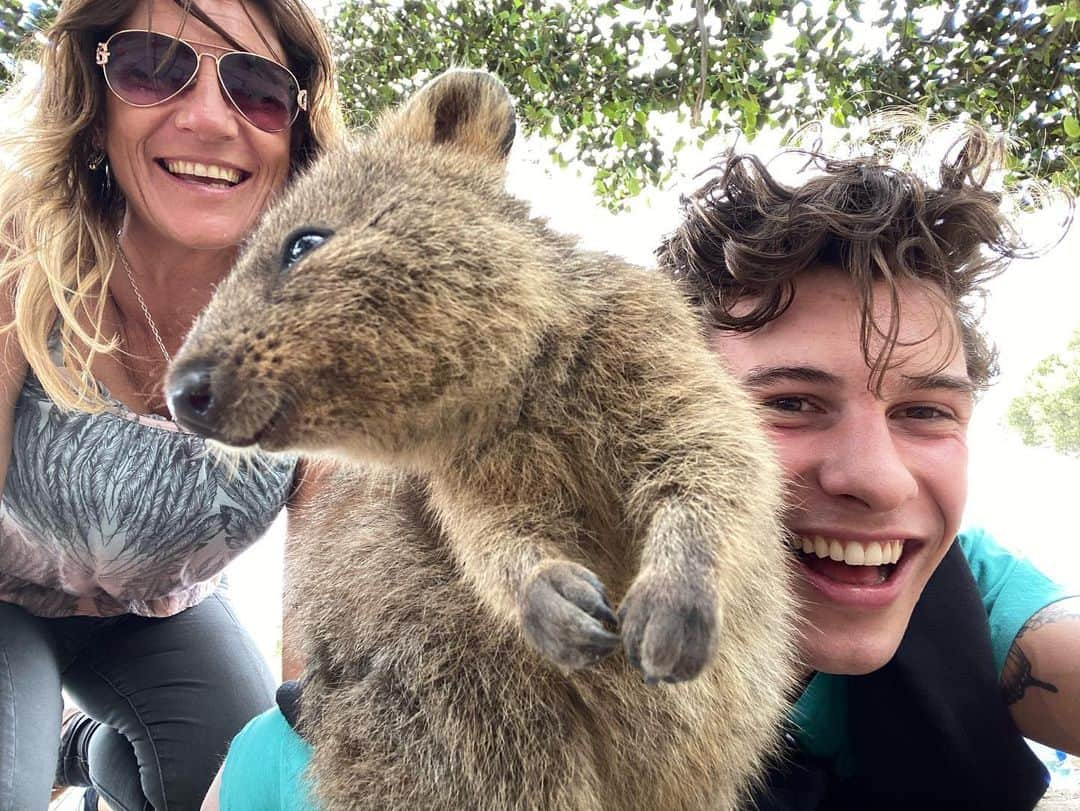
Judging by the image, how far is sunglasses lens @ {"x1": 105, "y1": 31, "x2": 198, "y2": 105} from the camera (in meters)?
2.35

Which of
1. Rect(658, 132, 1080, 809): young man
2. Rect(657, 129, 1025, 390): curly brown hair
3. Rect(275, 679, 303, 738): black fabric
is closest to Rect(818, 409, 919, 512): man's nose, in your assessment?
Rect(658, 132, 1080, 809): young man

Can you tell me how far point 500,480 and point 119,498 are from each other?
1.76 meters

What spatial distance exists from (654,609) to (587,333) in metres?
0.55

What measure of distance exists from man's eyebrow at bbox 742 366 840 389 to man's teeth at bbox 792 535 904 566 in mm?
369

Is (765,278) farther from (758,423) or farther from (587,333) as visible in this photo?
(587,333)

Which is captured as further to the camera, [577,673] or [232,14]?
[232,14]

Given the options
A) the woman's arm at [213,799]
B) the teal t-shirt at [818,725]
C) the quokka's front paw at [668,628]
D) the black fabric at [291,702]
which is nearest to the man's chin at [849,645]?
the teal t-shirt at [818,725]

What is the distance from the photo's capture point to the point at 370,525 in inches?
63.1

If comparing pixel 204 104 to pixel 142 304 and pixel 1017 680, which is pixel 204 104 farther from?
pixel 1017 680

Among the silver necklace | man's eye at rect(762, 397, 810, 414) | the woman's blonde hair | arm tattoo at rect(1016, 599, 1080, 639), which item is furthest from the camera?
the silver necklace

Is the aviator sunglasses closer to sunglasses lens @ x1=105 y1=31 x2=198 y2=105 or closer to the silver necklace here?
sunglasses lens @ x1=105 y1=31 x2=198 y2=105

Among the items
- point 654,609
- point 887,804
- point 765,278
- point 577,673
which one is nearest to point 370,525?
point 577,673

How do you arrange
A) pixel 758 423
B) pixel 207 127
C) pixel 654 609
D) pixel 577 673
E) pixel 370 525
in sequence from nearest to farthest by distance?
1. pixel 654 609
2. pixel 577 673
3. pixel 758 423
4. pixel 370 525
5. pixel 207 127

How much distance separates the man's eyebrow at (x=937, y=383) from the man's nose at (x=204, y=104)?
2.12 meters
